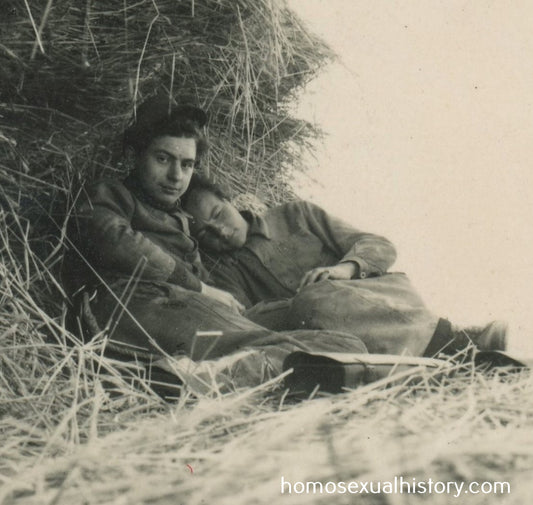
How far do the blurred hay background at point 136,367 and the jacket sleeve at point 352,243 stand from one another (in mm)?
403

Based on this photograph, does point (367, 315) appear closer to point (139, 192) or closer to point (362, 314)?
point (362, 314)

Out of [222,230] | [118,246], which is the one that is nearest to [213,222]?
[222,230]

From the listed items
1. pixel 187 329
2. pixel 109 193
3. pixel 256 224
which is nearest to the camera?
pixel 187 329

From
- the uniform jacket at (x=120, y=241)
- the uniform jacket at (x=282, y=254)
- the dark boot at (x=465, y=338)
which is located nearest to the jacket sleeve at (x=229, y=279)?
the uniform jacket at (x=282, y=254)

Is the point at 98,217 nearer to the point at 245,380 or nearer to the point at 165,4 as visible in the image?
the point at 165,4

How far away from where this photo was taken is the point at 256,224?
298 centimetres

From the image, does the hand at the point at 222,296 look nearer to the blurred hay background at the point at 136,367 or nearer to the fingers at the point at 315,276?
the fingers at the point at 315,276

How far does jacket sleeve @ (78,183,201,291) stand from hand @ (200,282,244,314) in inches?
2.6

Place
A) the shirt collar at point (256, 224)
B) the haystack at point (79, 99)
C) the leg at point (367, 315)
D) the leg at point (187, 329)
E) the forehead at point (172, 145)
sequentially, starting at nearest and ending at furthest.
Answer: the haystack at point (79, 99) → the leg at point (187, 329) → the leg at point (367, 315) → the forehead at point (172, 145) → the shirt collar at point (256, 224)

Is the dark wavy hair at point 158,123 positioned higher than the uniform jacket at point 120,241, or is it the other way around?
the dark wavy hair at point 158,123

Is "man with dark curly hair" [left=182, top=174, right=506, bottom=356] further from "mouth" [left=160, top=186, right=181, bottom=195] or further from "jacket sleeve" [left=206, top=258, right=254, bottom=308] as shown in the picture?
"mouth" [left=160, top=186, right=181, bottom=195]

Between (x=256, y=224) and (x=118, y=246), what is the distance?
68cm

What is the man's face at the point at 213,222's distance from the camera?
9.35 ft

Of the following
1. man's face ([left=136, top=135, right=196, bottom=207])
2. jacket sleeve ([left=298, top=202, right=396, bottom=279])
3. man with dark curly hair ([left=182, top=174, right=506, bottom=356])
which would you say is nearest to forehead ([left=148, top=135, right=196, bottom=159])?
man's face ([left=136, top=135, right=196, bottom=207])
